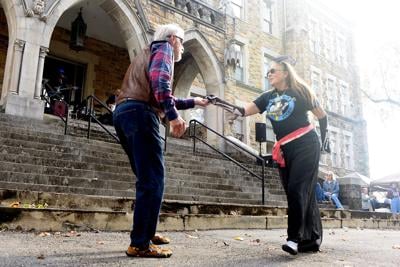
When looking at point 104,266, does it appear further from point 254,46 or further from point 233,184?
point 254,46

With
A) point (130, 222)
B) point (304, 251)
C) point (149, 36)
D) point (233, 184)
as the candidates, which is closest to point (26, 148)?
point (130, 222)

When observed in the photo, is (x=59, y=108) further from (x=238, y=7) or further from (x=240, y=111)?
(x=238, y=7)

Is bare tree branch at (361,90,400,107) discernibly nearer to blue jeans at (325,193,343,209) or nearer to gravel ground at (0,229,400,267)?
blue jeans at (325,193,343,209)

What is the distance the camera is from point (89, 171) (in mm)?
7059

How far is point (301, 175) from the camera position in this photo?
3510 mm

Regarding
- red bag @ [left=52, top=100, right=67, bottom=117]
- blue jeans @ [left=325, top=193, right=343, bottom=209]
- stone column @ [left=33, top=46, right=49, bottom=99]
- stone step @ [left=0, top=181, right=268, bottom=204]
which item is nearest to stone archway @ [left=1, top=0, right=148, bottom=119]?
stone column @ [left=33, top=46, right=49, bottom=99]

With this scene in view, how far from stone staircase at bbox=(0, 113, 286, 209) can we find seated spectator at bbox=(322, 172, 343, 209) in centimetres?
194

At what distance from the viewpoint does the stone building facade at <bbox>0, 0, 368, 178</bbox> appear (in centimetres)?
1022

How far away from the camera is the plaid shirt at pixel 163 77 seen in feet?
9.36

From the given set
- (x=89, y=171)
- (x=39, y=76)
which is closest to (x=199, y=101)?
(x=89, y=171)

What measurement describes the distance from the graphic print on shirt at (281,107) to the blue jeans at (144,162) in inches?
49.0

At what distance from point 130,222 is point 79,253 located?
186 cm

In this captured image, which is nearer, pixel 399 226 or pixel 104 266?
pixel 104 266

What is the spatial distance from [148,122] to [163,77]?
0.36 metres
